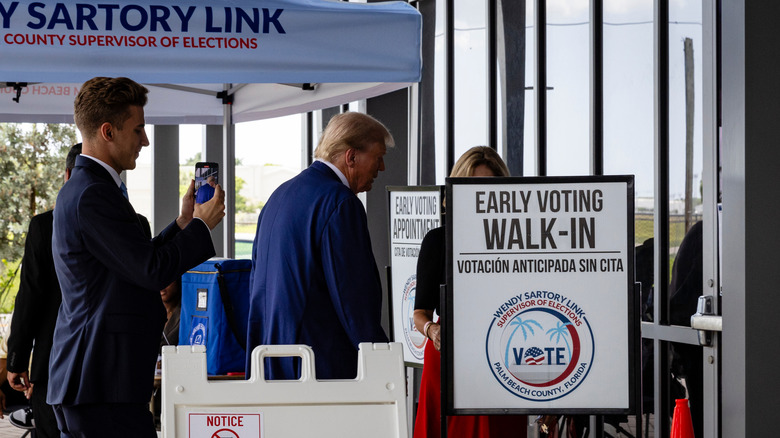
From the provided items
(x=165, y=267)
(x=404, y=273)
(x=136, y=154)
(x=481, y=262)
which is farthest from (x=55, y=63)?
(x=404, y=273)

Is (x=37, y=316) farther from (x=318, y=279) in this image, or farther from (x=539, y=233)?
(x=539, y=233)

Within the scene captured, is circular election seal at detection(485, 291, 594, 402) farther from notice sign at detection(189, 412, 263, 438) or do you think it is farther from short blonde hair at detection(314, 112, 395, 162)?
notice sign at detection(189, 412, 263, 438)

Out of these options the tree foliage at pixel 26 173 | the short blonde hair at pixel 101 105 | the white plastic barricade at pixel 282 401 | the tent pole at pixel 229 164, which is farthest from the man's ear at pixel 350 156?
the tree foliage at pixel 26 173

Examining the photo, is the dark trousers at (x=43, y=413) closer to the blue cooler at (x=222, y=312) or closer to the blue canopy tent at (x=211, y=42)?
→ the blue cooler at (x=222, y=312)

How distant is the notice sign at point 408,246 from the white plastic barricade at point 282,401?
2.46 metres

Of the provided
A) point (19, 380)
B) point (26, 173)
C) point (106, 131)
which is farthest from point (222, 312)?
point (26, 173)

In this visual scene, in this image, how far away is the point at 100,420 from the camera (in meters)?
2.43

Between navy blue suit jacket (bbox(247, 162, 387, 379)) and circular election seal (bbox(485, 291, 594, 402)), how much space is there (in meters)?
0.36

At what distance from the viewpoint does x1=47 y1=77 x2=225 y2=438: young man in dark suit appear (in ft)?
7.88

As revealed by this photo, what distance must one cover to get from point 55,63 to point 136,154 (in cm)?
68

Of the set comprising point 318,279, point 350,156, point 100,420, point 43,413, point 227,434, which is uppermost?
point 350,156

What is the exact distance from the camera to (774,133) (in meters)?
2.72

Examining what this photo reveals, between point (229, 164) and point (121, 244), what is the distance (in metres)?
3.22

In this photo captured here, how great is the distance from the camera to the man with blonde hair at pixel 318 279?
269cm
